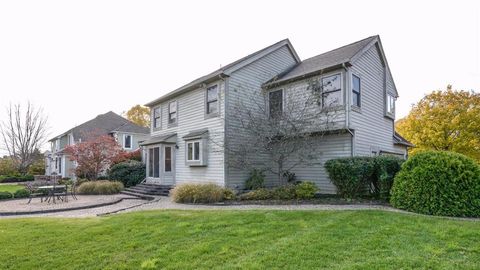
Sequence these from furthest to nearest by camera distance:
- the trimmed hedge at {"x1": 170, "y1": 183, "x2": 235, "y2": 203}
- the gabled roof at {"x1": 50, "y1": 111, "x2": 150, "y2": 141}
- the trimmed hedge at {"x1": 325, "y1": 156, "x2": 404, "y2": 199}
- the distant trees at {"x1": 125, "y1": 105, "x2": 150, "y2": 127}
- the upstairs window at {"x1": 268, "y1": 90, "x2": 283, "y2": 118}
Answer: the distant trees at {"x1": 125, "y1": 105, "x2": 150, "y2": 127} → the gabled roof at {"x1": 50, "y1": 111, "x2": 150, "y2": 141} → the upstairs window at {"x1": 268, "y1": 90, "x2": 283, "y2": 118} → the trimmed hedge at {"x1": 170, "y1": 183, "x2": 235, "y2": 203} → the trimmed hedge at {"x1": 325, "y1": 156, "x2": 404, "y2": 199}

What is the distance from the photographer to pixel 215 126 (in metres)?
14.3

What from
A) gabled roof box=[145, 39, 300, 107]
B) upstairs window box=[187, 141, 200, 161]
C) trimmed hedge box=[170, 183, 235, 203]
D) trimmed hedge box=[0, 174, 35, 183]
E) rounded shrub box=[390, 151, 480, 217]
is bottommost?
trimmed hedge box=[0, 174, 35, 183]

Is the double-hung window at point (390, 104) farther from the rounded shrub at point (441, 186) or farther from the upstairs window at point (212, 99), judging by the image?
the upstairs window at point (212, 99)

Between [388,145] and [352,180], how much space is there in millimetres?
7113

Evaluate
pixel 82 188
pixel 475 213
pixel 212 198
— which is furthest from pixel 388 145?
pixel 82 188

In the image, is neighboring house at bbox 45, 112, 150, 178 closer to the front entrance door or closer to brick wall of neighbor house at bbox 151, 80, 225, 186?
the front entrance door

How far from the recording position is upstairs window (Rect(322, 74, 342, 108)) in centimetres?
1266

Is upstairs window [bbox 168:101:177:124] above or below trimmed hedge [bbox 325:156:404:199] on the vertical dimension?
above

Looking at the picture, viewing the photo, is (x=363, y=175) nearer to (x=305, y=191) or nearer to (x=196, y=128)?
(x=305, y=191)

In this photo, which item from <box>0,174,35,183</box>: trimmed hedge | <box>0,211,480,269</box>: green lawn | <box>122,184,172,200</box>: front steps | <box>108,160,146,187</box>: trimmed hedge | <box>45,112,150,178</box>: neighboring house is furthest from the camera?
<box>45,112,150,178</box>: neighboring house

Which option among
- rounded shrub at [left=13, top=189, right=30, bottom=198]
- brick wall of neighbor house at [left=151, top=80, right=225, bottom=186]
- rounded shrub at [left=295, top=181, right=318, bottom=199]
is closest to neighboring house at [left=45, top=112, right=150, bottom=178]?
brick wall of neighbor house at [left=151, top=80, right=225, bottom=186]

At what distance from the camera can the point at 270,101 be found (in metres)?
15.1

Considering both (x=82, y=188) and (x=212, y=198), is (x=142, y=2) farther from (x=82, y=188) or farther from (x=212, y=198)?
(x=82, y=188)

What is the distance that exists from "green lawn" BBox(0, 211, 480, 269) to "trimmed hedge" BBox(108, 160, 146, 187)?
37.9 ft
